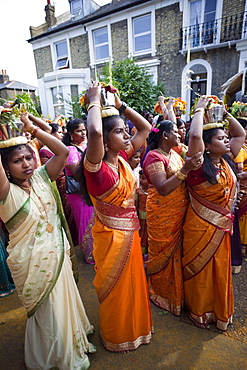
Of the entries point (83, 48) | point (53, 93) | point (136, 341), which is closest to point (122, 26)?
point (83, 48)

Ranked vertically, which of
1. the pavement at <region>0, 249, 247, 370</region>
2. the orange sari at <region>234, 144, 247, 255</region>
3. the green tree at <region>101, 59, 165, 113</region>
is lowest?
the pavement at <region>0, 249, 247, 370</region>

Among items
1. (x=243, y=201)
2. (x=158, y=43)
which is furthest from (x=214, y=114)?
(x=158, y=43)

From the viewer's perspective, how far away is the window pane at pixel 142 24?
40.5 feet

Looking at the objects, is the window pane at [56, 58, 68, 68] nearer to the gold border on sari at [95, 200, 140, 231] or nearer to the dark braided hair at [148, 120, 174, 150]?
the dark braided hair at [148, 120, 174, 150]

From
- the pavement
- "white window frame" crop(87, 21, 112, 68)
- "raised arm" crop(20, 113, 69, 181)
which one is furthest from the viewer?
"white window frame" crop(87, 21, 112, 68)

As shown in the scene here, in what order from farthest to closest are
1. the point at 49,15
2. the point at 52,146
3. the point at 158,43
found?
the point at 49,15
the point at 158,43
the point at 52,146

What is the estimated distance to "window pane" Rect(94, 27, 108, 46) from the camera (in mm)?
13773

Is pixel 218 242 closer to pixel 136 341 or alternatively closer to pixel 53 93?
pixel 136 341

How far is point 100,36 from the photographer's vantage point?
14.0 meters

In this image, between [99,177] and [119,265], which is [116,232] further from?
[99,177]

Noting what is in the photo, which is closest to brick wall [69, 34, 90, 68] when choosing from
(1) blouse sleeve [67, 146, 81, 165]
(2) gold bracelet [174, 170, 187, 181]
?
(1) blouse sleeve [67, 146, 81, 165]

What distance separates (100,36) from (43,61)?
519 centimetres

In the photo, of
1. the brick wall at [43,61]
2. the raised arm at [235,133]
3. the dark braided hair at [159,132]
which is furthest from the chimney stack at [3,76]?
the raised arm at [235,133]

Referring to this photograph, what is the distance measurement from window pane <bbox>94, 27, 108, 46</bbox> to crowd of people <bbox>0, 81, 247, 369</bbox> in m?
14.0
